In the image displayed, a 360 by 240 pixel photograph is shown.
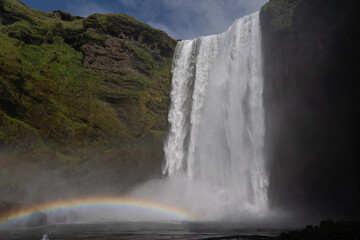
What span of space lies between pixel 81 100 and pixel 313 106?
18535mm

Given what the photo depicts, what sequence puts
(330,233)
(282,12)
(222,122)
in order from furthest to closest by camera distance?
1. (222,122)
2. (282,12)
3. (330,233)

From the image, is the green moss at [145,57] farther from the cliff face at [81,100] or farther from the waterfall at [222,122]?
the waterfall at [222,122]

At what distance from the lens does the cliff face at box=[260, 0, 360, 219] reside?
17969 mm

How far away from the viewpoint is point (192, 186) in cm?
2584

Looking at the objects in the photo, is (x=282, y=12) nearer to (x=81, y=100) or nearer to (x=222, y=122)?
(x=222, y=122)

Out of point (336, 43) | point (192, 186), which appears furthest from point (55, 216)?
point (336, 43)

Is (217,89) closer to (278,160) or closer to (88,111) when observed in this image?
(278,160)

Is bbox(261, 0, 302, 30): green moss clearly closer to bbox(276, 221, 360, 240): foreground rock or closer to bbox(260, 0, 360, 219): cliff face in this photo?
bbox(260, 0, 360, 219): cliff face

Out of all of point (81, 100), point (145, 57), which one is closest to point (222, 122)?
point (145, 57)

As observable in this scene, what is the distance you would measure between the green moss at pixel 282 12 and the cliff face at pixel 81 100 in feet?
42.1

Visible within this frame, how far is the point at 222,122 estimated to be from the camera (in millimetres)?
25922

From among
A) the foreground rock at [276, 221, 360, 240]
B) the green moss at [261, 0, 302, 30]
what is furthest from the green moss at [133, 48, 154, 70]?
the foreground rock at [276, 221, 360, 240]

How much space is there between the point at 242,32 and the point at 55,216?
21084 millimetres

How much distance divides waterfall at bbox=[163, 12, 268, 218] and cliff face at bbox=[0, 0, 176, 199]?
2.15 metres
